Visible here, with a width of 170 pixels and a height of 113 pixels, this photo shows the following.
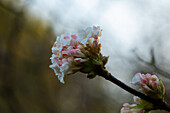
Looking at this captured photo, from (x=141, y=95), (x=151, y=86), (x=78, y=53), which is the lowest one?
(x=141, y=95)

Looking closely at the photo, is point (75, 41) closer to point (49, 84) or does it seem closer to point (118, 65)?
point (118, 65)

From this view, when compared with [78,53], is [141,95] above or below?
below

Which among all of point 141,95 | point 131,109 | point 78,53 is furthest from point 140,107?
point 78,53

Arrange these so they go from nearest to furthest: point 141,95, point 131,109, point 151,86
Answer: point 141,95
point 151,86
point 131,109

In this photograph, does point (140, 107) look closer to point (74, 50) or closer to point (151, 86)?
point (151, 86)

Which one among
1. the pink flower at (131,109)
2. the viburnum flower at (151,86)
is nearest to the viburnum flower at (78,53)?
the viburnum flower at (151,86)

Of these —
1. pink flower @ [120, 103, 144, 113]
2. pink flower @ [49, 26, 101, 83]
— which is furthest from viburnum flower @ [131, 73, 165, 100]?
pink flower @ [49, 26, 101, 83]
